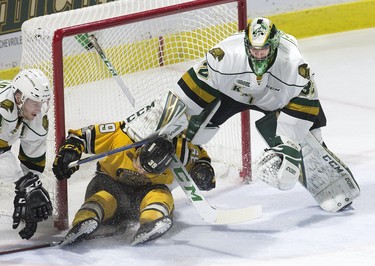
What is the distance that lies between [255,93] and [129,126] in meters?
0.48

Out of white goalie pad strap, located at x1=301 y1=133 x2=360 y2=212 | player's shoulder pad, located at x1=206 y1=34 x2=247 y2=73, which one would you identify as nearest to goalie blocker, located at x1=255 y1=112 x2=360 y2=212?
white goalie pad strap, located at x1=301 y1=133 x2=360 y2=212

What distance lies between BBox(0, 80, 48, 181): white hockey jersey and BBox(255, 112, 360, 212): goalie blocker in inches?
40.1

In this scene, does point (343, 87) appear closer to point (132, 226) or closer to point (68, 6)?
point (68, 6)

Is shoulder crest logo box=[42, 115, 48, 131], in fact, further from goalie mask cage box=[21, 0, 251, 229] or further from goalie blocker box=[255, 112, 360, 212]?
goalie blocker box=[255, 112, 360, 212]

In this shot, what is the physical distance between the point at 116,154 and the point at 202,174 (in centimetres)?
34

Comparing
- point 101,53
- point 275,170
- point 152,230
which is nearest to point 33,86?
point 152,230

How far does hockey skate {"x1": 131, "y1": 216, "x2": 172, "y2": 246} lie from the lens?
3.62 m

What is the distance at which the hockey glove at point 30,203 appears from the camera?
362 cm

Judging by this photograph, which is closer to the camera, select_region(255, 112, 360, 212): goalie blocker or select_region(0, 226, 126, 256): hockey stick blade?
select_region(0, 226, 126, 256): hockey stick blade

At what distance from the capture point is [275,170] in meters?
3.58

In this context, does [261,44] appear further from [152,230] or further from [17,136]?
[17,136]

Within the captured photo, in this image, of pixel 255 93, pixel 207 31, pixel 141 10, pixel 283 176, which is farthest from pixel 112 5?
pixel 283 176

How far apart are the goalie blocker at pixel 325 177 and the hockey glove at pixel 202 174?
378 mm

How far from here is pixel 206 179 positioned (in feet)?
12.9
